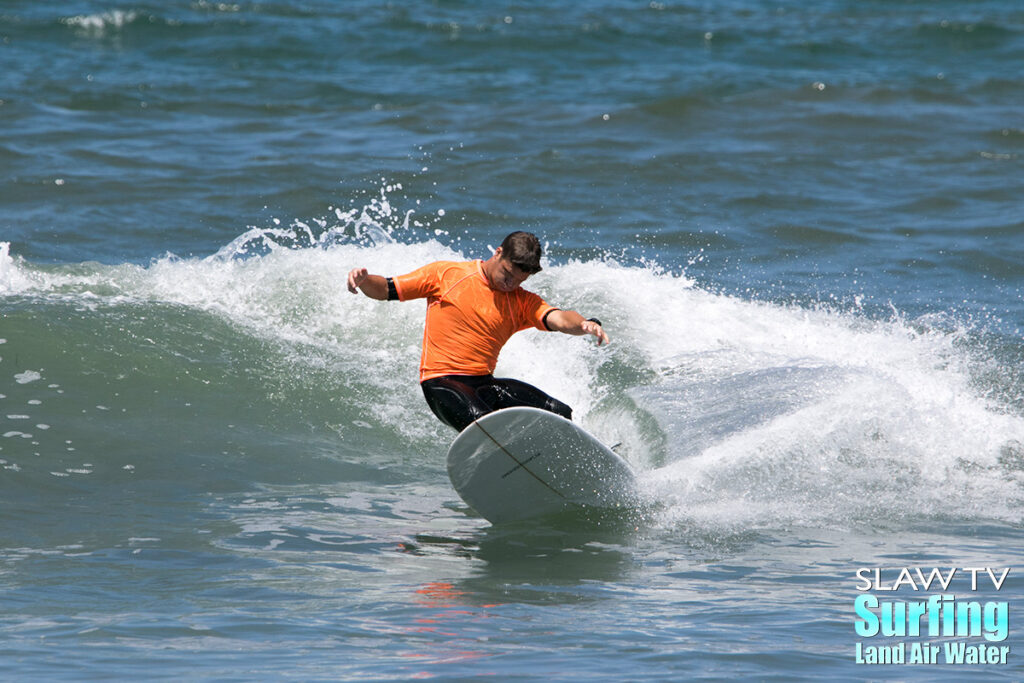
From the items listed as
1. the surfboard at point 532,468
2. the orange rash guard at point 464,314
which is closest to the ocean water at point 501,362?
the surfboard at point 532,468

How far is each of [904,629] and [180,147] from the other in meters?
14.2

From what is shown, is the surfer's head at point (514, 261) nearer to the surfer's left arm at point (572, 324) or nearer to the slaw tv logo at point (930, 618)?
the surfer's left arm at point (572, 324)

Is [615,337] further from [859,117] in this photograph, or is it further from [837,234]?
[859,117]

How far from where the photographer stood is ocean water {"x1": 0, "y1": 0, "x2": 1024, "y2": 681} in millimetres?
5199

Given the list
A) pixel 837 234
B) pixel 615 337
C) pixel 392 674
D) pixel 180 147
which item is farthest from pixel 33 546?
pixel 180 147

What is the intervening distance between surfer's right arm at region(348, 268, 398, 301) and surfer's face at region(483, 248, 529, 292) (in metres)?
0.53

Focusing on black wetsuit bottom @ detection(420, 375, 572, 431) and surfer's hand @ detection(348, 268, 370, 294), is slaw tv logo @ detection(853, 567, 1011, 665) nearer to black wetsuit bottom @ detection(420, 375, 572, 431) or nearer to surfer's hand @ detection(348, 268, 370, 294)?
black wetsuit bottom @ detection(420, 375, 572, 431)

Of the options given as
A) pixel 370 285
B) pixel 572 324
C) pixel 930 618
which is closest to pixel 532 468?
pixel 572 324

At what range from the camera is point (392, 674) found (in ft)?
15.0

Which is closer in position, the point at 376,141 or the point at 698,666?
the point at 698,666

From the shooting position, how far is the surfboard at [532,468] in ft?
Answer: 20.8

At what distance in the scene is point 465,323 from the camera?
6.57m

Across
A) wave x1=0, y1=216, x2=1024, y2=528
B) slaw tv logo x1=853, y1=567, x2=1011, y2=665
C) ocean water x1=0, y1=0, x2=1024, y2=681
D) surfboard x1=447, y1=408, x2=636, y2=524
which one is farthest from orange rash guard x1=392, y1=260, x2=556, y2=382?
slaw tv logo x1=853, y1=567, x2=1011, y2=665

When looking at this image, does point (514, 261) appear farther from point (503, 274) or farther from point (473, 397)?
point (473, 397)
